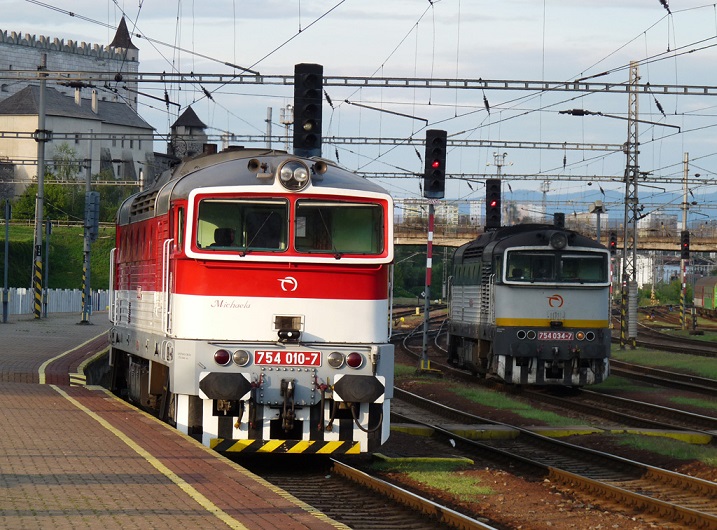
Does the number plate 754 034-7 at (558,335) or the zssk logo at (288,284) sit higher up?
the zssk logo at (288,284)

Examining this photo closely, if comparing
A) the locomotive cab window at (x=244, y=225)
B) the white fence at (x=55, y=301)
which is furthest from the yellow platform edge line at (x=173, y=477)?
the white fence at (x=55, y=301)

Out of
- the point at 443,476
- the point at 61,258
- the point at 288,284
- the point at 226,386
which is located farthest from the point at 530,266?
the point at 61,258

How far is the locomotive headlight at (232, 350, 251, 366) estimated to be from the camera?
43.1ft

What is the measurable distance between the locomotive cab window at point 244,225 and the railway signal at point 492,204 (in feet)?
64.6

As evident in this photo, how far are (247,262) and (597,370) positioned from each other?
13555mm

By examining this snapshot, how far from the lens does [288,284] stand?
13539mm

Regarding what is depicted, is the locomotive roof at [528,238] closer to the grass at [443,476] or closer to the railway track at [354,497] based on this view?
the grass at [443,476]

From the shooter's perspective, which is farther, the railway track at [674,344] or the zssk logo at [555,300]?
the railway track at [674,344]

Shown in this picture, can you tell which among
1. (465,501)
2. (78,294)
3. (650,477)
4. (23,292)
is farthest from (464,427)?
(78,294)

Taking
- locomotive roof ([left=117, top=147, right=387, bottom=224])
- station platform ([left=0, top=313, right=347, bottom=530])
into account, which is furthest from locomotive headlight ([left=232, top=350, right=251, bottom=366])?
locomotive roof ([left=117, top=147, right=387, bottom=224])

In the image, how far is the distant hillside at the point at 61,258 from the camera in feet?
274

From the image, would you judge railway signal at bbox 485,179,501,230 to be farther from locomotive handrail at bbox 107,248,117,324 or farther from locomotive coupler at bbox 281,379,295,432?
locomotive coupler at bbox 281,379,295,432

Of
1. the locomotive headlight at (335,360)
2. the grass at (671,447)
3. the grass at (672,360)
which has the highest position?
the locomotive headlight at (335,360)

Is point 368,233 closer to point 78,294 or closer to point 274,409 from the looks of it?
point 274,409
